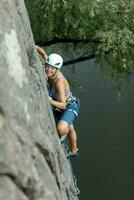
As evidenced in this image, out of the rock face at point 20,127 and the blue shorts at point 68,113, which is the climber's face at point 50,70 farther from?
the rock face at point 20,127

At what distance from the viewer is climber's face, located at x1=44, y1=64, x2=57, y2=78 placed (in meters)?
5.53

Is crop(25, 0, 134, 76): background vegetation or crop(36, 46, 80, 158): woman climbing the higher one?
crop(36, 46, 80, 158): woman climbing

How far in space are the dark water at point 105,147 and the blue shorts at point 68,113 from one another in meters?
7.04

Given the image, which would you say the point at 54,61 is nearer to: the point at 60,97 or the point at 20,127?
the point at 60,97

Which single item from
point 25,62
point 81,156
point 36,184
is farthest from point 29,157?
point 81,156

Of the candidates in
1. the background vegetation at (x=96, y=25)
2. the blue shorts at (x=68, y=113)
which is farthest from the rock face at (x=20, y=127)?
the background vegetation at (x=96, y=25)

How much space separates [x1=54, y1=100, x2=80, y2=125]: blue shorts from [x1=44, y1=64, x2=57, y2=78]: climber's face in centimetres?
35

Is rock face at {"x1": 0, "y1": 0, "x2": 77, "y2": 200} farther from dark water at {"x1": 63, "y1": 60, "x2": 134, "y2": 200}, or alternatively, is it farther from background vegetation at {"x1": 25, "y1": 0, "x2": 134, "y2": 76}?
dark water at {"x1": 63, "y1": 60, "x2": 134, "y2": 200}

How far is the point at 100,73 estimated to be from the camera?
10008mm

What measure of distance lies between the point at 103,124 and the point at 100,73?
313 cm

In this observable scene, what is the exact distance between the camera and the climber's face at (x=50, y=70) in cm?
553

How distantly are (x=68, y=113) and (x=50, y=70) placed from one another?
0.42m

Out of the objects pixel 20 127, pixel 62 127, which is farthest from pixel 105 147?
pixel 20 127

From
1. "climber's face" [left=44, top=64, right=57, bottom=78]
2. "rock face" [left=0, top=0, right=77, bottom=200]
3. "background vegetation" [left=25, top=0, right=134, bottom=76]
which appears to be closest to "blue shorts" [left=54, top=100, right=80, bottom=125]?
"climber's face" [left=44, top=64, right=57, bottom=78]
